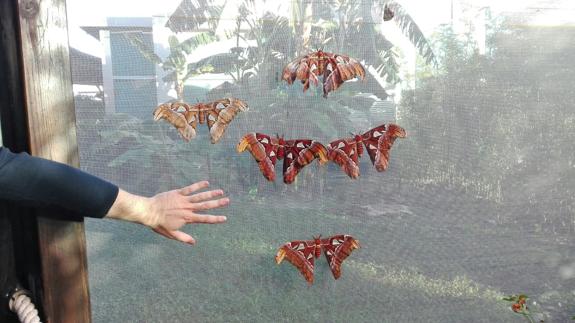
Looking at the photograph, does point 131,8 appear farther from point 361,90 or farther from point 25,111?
point 361,90

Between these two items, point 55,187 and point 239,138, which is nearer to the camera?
point 55,187

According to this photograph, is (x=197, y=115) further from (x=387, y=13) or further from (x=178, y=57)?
(x=387, y=13)

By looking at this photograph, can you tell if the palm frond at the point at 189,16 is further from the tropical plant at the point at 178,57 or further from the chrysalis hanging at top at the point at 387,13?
the chrysalis hanging at top at the point at 387,13

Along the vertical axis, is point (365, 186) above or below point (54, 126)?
below

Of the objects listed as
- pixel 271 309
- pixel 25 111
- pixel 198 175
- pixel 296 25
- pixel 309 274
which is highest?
pixel 296 25

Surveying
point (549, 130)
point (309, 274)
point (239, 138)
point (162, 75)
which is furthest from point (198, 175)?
point (549, 130)

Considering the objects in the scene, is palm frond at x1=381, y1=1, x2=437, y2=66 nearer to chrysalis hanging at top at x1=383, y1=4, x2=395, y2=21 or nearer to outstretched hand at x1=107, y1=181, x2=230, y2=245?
chrysalis hanging at top at x1=383, y1=4, x2=395, y2=21

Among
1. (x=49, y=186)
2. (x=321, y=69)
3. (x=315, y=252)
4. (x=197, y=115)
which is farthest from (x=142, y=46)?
(x=315, y=252)
